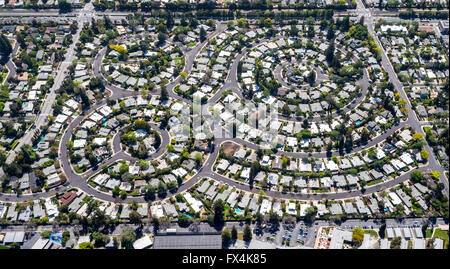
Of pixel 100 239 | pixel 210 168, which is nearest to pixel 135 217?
pixel 100 239

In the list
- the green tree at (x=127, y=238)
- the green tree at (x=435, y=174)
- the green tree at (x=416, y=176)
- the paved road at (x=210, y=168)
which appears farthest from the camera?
the green tree at (x=435, y=174)

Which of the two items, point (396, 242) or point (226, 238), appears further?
point (226, 238)

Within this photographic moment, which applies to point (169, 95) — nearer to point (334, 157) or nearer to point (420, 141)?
point (334, 157)

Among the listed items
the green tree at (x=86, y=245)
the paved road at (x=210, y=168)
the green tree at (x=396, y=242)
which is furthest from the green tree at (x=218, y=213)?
the green tree at (x=396, y=242)

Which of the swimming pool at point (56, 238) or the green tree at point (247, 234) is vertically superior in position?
the green tree at point (247, 234)

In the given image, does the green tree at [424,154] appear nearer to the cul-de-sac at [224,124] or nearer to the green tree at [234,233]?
the cul-de-sac at [224,124]

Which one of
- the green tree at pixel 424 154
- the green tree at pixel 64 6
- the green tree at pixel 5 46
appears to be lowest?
the green tree at pixel 424 154

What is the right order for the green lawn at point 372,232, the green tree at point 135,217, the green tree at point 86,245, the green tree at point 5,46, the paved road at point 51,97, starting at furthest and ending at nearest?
the green tree at point 5,46
the paved road at point 51,97
the green tree at point 135,217
the green lawn at point 372,232
the green tree at point 86,245

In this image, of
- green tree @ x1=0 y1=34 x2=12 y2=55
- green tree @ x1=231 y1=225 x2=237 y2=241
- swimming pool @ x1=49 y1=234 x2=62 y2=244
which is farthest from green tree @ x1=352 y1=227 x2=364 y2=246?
green tree @ x1=0 y1=34 x2=12 y2=55

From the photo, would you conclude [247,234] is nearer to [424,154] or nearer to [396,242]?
[396,242]
